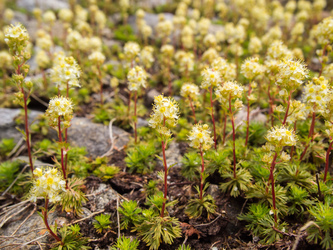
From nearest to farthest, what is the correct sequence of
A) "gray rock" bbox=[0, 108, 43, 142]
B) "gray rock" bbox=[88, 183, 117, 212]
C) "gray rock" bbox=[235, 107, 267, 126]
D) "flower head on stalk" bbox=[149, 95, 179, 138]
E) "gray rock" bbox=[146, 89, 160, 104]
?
"flower head on stalk" bbox=[149, 95, 179, 138] < "gray rock" bbox=[88, 183, 117, 212] < "gray rock" bbox=[0, 108, 43, 142] < "gray rock" bbox=[235, 107, 267, 126] < "gray rock" bbox=[146, 89, 160, 104]

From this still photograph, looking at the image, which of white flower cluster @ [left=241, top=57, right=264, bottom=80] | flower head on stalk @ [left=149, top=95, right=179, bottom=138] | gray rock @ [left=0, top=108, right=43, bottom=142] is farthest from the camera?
gray rock @ [left=0, top=108, right=43, bottom=142]

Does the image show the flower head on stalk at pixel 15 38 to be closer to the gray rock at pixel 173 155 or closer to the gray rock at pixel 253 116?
the gray rock at pixel 173 155

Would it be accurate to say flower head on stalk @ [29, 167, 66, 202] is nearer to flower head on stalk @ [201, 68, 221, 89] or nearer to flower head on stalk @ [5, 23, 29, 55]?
flower head on stalk @ [5, 23, 29, 55]

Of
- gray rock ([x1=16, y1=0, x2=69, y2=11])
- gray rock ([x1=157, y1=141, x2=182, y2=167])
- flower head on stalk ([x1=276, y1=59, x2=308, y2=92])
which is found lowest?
gray rock ([x1=157, y1=141, x2=182, y2=167])

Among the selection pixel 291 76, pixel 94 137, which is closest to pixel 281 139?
pixel 291 76

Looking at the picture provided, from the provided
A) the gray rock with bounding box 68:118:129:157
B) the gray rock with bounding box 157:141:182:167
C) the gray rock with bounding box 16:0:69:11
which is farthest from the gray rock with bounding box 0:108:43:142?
the gray rock with bounding box 16:0:69:11

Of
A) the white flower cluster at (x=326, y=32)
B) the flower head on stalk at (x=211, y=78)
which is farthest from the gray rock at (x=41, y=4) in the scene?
the white flower cluster at (x=326, y=32)
